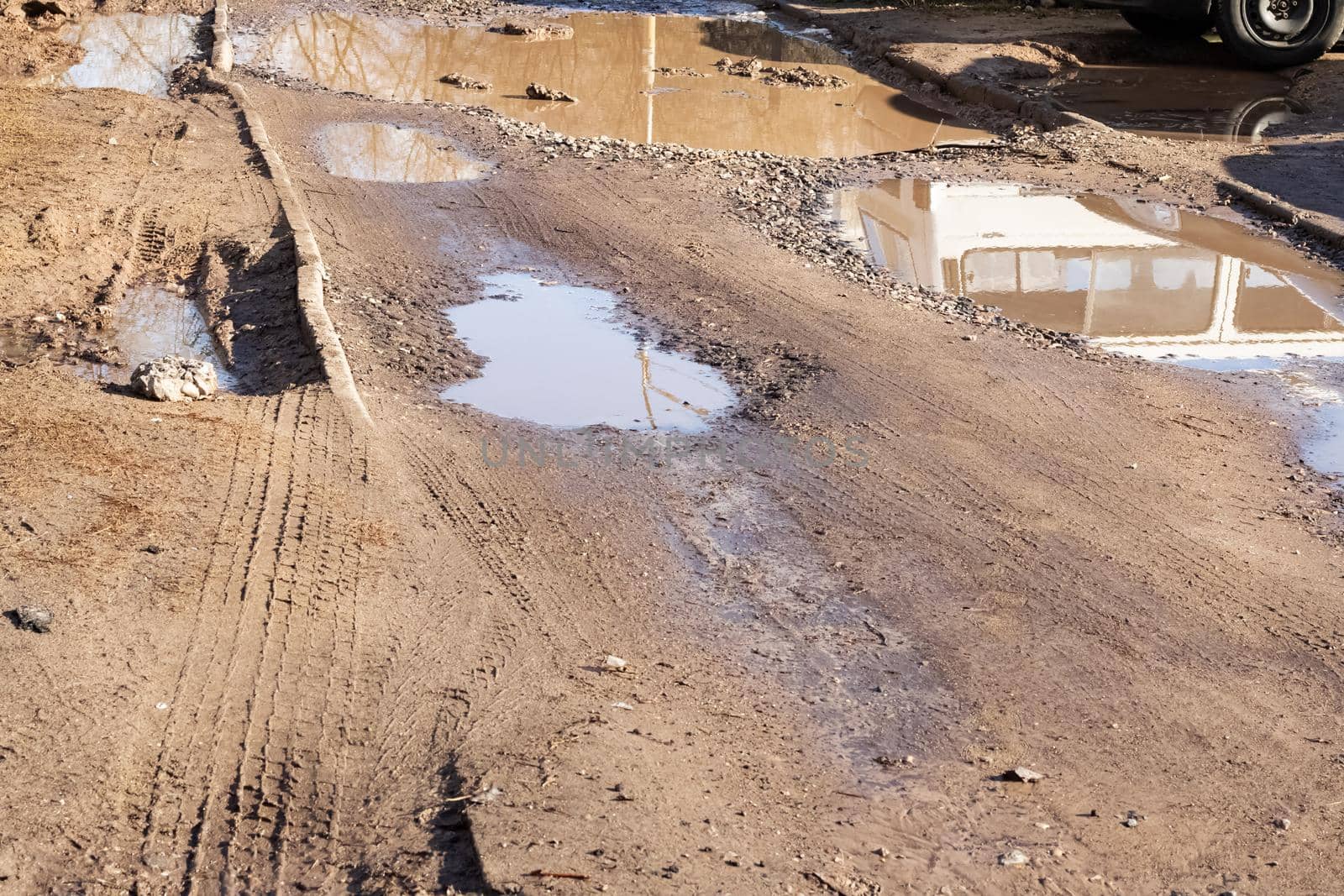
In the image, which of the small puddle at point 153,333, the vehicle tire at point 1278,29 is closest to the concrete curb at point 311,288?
the small puddle at point 153,333

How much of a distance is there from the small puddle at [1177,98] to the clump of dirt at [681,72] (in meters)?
3.82

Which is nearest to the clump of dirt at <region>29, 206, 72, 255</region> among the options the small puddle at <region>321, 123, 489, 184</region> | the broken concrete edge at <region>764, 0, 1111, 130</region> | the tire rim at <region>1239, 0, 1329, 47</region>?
the small puddle at <region>321, 123, 489, 184</region>

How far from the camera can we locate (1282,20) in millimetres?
14742

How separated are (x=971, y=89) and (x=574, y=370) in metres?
8.92

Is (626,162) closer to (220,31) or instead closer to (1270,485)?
(1270,485)

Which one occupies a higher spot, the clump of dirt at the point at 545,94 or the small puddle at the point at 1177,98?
the small puddle at the point at 1177,98

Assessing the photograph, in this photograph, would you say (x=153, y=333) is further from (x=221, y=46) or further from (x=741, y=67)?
(x=741, y=67)

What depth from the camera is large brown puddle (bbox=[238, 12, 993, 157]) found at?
13.3m

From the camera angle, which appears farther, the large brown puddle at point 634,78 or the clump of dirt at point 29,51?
the clump of dirt at point 29,51

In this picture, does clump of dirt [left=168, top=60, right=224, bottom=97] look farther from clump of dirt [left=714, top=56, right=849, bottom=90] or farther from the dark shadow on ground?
the dark shadow on ground

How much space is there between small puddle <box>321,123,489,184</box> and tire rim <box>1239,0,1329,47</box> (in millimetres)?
9032

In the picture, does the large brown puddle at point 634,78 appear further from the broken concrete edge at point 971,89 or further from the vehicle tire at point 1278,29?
the vehicle tire at point 1278,29

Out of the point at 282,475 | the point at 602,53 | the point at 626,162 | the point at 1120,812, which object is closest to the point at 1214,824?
the point at 1120,812

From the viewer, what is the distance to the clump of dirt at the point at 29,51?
1474 cm
